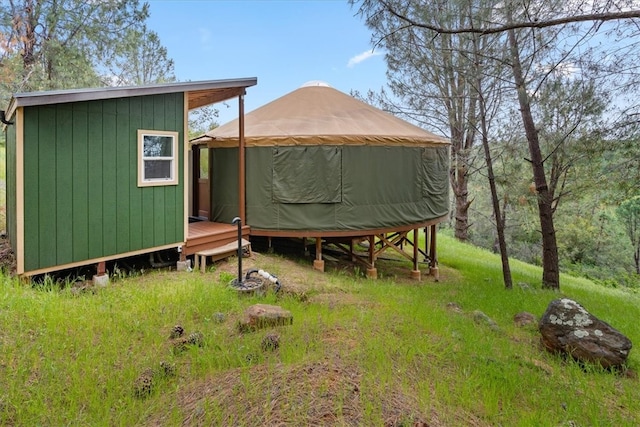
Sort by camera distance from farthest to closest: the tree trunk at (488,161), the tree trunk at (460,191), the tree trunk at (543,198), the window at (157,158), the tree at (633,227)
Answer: the tree at (633,227) → the tree trunk at (460,191) → the tree trunk at (543,198) → the tree trunk at (488,161) → the window at (157,158)

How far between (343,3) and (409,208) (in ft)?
12.8

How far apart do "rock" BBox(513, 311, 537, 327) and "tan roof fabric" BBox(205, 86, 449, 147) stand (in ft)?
11.0

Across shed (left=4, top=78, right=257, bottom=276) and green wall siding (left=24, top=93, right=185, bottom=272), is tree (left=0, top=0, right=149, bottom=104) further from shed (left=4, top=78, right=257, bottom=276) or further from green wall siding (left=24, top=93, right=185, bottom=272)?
green wall siding (left=24, top=93, right=185, bottom=272)

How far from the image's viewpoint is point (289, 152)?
21.7 ft

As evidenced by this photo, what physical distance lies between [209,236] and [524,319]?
4.23 metres

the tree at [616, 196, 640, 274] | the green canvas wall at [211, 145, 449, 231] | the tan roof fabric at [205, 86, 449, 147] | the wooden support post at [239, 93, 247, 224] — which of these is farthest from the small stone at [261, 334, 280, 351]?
the tree at [616, 196, 640, 274]

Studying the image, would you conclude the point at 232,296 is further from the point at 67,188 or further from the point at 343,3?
the point at 343,3

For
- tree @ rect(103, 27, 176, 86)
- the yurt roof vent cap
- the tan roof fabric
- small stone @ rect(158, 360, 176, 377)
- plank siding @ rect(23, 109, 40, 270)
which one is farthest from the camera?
tree @ rect(103, 27, 176, 86)

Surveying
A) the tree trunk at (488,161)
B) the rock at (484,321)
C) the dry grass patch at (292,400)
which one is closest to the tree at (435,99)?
the tree trunk at (488,161)

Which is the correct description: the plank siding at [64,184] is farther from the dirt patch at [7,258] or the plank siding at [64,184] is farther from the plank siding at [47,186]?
the dirt patch at [7,258]

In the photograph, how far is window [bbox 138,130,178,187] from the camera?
4.96 meters

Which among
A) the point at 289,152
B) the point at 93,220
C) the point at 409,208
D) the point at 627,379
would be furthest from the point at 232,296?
the point at 409,208

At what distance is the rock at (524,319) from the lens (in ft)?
15.5

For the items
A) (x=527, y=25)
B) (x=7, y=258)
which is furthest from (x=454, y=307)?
(x=7, y=258)
